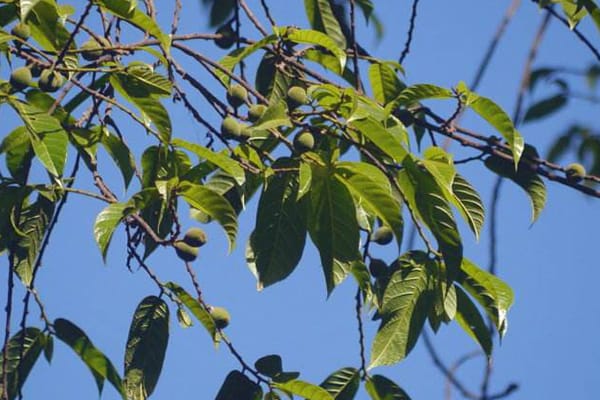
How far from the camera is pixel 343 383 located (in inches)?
83.7

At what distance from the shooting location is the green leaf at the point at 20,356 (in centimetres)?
205

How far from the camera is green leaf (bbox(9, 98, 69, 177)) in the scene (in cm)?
184

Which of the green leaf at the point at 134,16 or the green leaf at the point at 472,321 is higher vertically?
the green leaf at the point at 134,16

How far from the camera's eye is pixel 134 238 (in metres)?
2.17

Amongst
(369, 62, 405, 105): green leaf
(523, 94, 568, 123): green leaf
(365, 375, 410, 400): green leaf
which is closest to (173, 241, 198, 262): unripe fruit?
(365, 375, 410, 400): green leaf

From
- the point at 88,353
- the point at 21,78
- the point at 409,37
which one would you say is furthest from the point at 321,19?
the point at 88,353

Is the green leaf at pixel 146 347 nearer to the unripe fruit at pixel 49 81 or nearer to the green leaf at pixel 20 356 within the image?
the green leaf at pixel 20 356

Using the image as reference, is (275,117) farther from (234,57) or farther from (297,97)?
(234,57)

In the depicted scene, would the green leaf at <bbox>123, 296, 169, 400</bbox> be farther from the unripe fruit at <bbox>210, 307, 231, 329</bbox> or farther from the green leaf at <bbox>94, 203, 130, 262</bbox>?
the green leaf at <bbox>94, 203, 130, 262</bbox>

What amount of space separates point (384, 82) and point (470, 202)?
420mm

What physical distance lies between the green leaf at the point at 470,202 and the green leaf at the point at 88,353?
748 mm

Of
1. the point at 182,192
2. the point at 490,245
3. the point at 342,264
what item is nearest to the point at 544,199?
the point at 490,245

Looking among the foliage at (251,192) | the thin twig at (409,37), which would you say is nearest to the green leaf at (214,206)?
the foliage at (251,192)

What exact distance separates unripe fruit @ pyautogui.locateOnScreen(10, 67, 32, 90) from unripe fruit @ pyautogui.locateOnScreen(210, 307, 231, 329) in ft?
1.87
